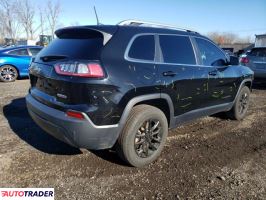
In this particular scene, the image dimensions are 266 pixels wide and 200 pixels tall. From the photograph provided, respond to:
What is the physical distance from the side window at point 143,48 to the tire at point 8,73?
868cm

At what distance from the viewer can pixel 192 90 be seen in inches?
173

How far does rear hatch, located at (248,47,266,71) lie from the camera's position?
10242 millimetres

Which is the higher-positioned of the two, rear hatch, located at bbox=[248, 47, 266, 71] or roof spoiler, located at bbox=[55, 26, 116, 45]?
roof spoiler, located at bbox=[55, 26, 116, 45]

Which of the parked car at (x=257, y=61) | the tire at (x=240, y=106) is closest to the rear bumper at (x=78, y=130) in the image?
the tire at (x=240, y=106)

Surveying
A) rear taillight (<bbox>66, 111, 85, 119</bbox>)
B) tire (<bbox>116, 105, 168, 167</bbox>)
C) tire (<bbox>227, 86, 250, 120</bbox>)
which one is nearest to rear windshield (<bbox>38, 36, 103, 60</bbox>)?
rear taillight (<bbox>66, 111, 85, 119</bbox>)

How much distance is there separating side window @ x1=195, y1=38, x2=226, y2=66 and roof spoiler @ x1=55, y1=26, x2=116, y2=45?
1.89 meters

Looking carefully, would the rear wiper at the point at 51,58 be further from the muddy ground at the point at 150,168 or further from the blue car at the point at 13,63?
the blue car at the point at 13,63

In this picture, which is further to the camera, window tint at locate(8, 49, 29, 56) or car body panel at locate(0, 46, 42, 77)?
window tint at locate(8, 49, 29, 56)

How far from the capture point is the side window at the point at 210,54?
15.7ft

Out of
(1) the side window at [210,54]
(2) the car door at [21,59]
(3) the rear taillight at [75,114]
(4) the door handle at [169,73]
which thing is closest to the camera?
(3) the rear taillight at [75,114]

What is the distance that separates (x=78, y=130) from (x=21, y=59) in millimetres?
8932

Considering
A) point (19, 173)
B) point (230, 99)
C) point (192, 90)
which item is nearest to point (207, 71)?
point (192, 90)

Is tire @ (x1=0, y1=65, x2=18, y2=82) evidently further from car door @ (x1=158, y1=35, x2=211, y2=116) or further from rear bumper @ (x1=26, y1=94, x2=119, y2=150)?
car door @ (x1=158, y1=35, x2=211, y2=116)

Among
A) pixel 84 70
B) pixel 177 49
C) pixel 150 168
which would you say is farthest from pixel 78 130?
pixel 177 49
